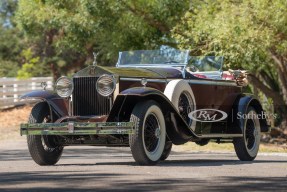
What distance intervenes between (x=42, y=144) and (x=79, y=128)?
40.4 inches

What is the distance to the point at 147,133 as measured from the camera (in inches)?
475

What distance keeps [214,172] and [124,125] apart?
1.60 metres

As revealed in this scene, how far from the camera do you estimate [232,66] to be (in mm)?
25359

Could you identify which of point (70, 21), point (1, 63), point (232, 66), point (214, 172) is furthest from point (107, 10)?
point (1, 63)

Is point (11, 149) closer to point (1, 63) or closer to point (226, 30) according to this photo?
point (226, 30)

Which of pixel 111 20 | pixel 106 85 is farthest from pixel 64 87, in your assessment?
pixel 111 20

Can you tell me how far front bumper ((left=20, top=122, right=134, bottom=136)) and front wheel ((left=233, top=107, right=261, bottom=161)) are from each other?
11.6 ft

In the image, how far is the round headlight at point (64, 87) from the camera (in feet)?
40.9

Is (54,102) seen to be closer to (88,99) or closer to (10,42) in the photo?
(88,99)

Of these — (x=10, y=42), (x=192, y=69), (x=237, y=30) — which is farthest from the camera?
(x=10, y=42)

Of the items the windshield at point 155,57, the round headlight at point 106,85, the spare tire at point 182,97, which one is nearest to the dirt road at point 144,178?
the round headlight at point 106,85

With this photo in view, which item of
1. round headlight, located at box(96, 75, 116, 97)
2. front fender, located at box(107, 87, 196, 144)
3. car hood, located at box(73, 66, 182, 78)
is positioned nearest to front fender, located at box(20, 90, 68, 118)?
car hood, located at box(73, 66, 182, 78)

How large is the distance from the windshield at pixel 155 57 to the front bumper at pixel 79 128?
9.42ft
